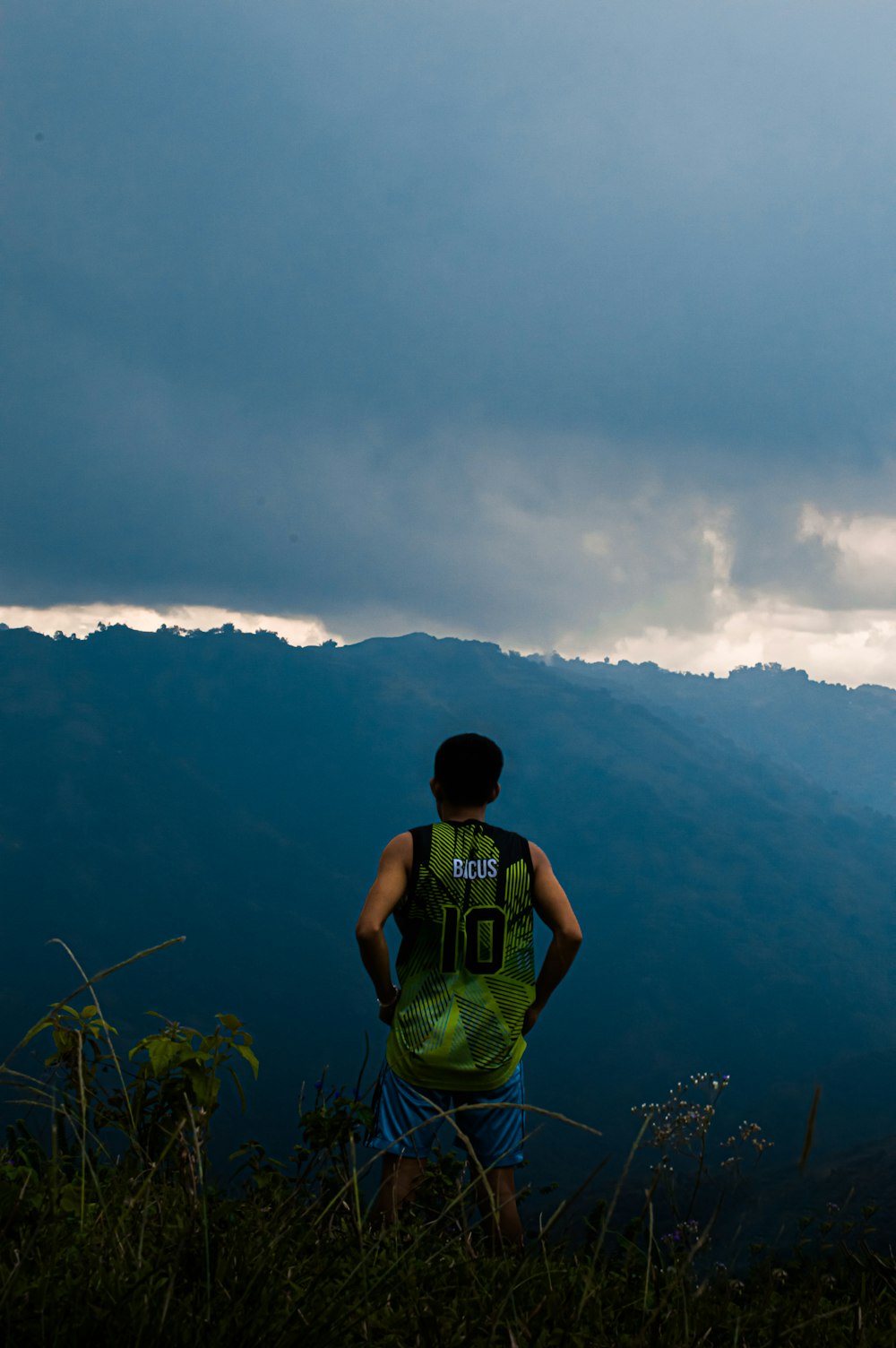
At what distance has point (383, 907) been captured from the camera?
3.69 metres

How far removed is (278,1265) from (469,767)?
2.01 meters

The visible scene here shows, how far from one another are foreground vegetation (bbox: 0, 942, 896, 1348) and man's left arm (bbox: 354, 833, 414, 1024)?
574 millimetres

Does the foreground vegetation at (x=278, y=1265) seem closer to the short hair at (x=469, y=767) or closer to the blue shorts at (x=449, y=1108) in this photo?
the blue shorts at (x=449, y=1108)

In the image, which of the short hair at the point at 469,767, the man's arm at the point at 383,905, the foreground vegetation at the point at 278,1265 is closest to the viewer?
the foreground vegetation at the point at 278,1265

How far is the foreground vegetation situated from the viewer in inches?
68.2

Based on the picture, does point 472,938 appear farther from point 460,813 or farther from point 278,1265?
point 278,1265

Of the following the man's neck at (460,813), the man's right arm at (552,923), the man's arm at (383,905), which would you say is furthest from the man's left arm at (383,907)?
A: the man's right arm at (552,923)

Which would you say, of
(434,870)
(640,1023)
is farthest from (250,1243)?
(640,1023)

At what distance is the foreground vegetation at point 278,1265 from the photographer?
1731 mm

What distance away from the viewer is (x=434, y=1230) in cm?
287

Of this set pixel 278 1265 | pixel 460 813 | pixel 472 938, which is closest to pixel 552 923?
pixel 472 938

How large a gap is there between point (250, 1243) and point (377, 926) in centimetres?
155

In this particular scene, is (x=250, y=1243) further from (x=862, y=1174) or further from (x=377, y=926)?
(x=862, y=1174)

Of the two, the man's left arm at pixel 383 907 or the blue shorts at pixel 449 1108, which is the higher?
the man's left arm at pixel 383 907
